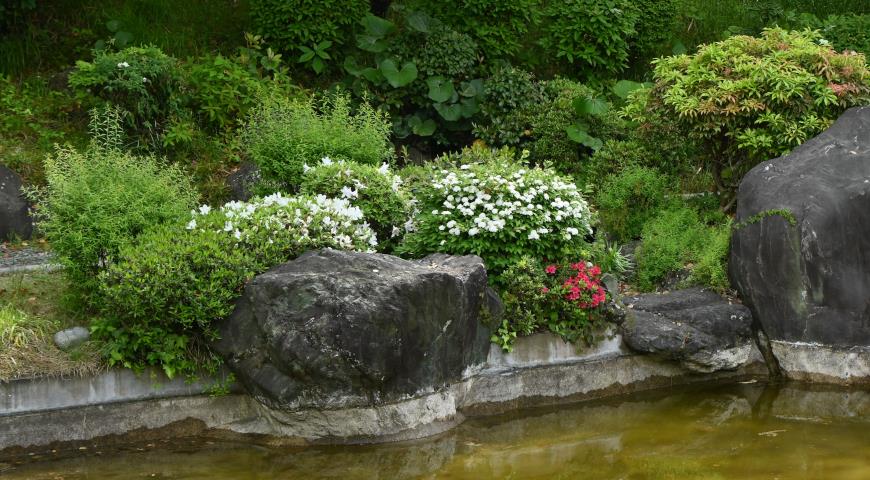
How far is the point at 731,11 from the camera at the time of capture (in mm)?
16438

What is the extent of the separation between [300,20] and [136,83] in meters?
2.84

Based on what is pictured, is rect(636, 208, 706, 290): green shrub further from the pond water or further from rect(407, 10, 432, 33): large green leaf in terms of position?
rect(407, 10, 432, 33): large green leaf

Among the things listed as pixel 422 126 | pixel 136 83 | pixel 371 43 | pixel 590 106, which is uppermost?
pixel 590 106

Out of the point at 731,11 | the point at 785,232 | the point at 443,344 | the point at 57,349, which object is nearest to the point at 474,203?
the point at 443,344

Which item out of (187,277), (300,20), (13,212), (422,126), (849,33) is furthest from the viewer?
(849,33)

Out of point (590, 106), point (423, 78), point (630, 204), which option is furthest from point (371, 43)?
point (630, 204)

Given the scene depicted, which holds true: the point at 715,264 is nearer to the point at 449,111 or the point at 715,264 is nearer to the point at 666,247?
the point at 666,247

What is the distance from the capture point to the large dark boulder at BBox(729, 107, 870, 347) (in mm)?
9336

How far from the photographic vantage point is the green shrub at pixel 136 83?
11867 millimetres

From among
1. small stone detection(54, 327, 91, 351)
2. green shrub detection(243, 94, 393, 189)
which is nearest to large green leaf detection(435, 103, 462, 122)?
green shrub detection(243, 94, 393, 189)

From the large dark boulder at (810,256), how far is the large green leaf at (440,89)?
457cm

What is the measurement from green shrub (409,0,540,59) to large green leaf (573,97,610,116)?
1.89 metres

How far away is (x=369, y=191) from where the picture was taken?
9445mm

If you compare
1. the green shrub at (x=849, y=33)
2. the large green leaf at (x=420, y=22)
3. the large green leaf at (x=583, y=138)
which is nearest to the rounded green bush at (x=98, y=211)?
the large green leaf at (x=583, y=138)
